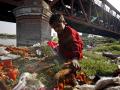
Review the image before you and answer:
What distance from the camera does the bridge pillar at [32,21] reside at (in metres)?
12.1

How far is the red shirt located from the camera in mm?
5133

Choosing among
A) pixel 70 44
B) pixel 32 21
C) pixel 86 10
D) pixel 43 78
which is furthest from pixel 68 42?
pixel 86 10

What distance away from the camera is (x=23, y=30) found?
12734 mm

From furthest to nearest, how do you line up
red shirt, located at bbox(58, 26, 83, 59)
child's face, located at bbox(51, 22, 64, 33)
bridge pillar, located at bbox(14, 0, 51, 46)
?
bridge pillar, located at bbox(14, 0, 51, 46), red shirt, located at bbox(58, 26, 83, 59), child's face, located at bbox(51, 22, 64, 33)

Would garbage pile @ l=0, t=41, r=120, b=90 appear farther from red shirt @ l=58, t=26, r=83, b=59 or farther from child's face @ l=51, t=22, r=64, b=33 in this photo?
child's face @ l=51, t=22, r=64, b=33

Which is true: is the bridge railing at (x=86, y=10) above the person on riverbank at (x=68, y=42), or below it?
above

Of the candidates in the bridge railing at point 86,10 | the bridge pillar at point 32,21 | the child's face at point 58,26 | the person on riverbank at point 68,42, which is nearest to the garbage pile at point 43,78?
the person on riverbank at point 68,42

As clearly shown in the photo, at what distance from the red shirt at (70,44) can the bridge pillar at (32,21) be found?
674 cm

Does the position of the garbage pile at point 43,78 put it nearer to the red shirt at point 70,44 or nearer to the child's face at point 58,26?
the red shirt at point 70,44

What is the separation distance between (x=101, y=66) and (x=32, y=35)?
161 inches

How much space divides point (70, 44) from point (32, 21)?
7.35 metres

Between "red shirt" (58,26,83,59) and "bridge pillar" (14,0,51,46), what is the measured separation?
6.74 metres

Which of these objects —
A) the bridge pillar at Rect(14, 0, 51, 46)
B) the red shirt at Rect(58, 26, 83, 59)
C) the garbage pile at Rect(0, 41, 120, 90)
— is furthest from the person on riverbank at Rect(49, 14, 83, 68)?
the bridge pillar at Rect(14, 0, 51, 46)

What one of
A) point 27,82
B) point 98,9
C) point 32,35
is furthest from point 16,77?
point 98,9
